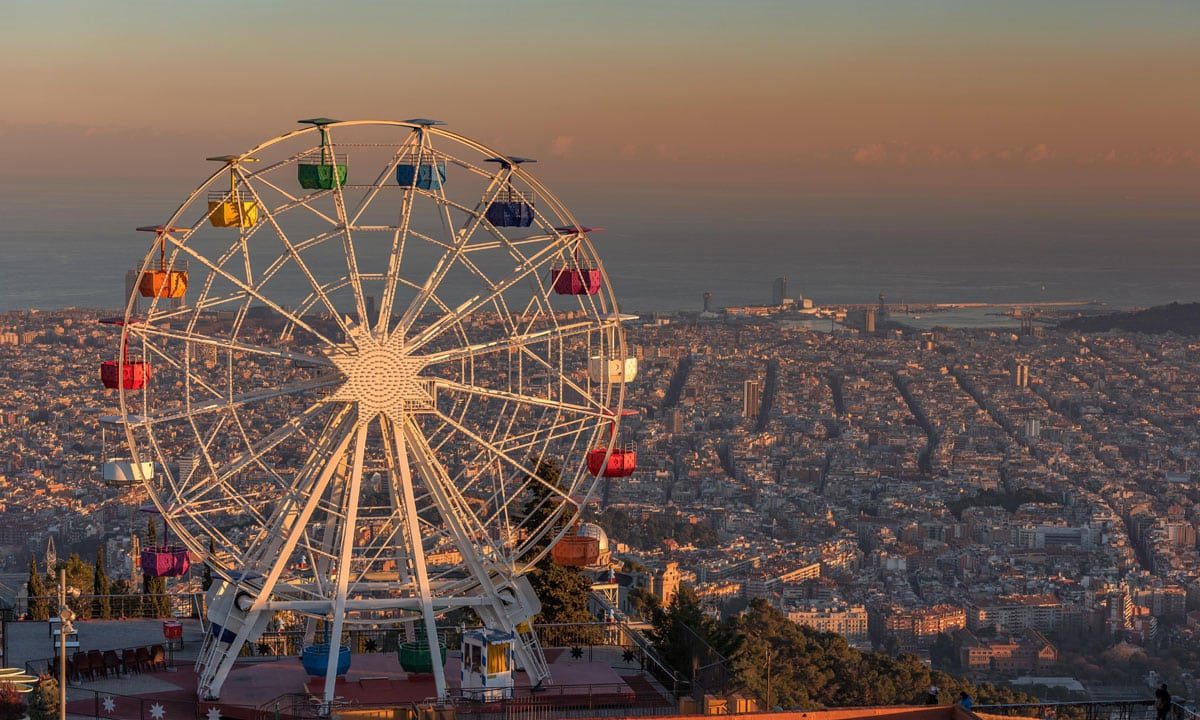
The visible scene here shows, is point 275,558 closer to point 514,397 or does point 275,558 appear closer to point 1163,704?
point 514,397

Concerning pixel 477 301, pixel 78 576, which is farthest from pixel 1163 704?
pixel 78 576

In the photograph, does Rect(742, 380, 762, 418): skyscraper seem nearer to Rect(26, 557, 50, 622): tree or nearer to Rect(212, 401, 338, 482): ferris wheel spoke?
Rect(26, 557, 50, 622): tree

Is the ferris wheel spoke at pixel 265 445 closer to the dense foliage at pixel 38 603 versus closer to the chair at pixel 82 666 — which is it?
the chair at pixel 82 666

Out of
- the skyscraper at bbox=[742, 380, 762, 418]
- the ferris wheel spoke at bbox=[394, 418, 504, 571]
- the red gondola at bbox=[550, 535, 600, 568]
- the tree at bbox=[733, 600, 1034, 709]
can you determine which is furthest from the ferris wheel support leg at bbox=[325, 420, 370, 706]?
the skyscraper at bbox=[742, 380, 762, 418]

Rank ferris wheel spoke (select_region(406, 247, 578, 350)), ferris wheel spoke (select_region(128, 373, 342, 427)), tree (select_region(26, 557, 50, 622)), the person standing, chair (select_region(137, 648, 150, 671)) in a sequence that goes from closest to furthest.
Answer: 1. the person standing
2. ferris wheel spoke (select_region(128, 373, 342, 427))
3. ferris wheel spoke (select_region(406, 247, 578, 350))
4. chair (select_region(137, 648, 150, 671))
5. tree (select_region(26, 557, 50, 622))

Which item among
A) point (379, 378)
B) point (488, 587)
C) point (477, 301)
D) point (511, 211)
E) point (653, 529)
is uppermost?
point (511, 211)

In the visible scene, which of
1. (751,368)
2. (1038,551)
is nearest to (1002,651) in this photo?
(1038,551)

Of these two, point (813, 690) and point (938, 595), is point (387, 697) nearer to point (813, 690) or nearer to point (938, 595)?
point (813, 690)
